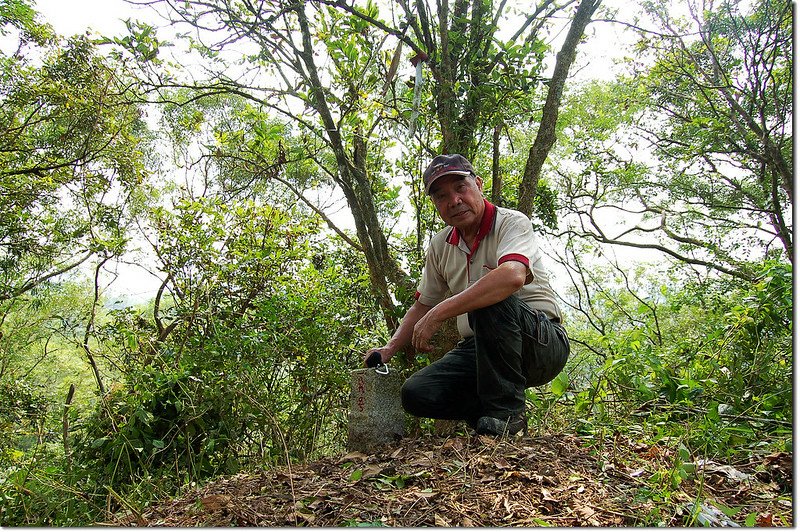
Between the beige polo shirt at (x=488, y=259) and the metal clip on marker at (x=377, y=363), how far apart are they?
1.40 ft

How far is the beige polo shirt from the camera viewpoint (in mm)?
2768

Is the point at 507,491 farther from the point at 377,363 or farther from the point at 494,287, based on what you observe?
the point at 377,363

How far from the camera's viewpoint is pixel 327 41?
161 inches

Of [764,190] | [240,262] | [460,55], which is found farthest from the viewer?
[764,190]

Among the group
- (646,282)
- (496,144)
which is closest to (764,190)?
(646,282)

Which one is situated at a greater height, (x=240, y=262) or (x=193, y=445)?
(x=240, y=262)

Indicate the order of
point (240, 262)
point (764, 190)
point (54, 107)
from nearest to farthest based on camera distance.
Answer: point (240, 262) → point (54, 107) → point (764, 190)

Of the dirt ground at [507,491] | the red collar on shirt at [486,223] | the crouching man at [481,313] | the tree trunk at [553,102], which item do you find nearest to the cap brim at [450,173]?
the crouching man at [481,313]

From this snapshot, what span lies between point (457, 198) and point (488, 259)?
37 cm

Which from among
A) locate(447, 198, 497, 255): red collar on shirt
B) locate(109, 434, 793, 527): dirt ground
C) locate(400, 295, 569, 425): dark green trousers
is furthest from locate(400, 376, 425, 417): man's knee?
locate(447, 198, 497, 255): red collar on shirt

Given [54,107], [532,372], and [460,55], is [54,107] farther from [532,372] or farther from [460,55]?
[532,372]

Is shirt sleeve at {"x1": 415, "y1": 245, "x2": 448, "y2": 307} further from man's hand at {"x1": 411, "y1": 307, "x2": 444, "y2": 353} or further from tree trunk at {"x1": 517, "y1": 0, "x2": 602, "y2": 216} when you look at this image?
tree trunk at {"x1": 517, "y1": 0, "x2": 602, "y2": 216}

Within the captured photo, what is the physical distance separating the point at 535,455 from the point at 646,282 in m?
15.3

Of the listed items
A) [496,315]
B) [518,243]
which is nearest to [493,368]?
[496,315]
